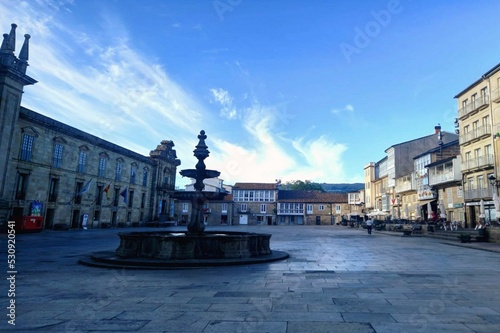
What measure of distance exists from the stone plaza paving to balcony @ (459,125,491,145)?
2658cm

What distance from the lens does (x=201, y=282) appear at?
25.7ft

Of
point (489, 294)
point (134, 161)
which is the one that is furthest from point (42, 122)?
point (489, 294)

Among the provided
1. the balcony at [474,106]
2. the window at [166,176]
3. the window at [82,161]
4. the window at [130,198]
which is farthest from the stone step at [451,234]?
the window at [166,176]

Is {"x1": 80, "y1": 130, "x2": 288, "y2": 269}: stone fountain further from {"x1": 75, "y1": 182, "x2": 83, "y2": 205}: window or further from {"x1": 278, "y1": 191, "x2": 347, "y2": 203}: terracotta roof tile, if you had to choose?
{"x1": 278, "y1": 191, "x2": 347, "y2": 203}: terracotta roof tile

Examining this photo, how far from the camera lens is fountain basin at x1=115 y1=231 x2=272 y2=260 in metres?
10.8

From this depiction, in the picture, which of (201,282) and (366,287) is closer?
(366,287)

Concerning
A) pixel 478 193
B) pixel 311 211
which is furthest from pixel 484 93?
pixel 311 211

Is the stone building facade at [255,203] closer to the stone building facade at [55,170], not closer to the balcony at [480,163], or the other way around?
the stone building facade at [55,170]

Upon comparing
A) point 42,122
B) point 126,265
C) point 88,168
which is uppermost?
point 42,122

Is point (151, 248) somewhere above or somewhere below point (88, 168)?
below

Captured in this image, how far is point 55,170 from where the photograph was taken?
32.5 meters

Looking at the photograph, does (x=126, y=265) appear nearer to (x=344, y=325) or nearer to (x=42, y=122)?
(x=344, y=325)

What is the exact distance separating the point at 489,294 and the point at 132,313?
699 centimetres

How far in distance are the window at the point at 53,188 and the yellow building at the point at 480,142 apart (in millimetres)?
40439
